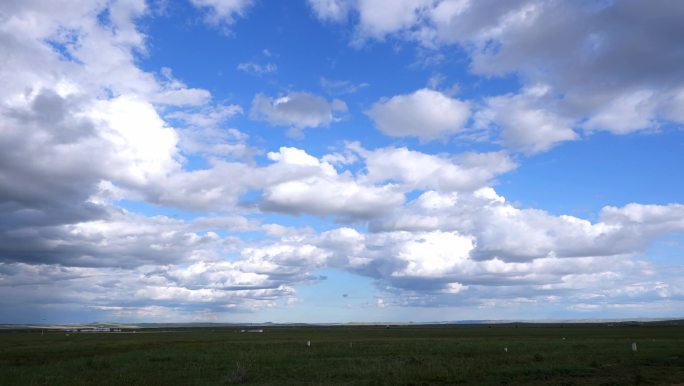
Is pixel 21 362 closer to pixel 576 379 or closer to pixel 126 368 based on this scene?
pixel 126 368

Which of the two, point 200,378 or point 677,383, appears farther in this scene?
point 200,378

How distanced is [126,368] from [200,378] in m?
8.93

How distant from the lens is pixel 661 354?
4138 centimetres

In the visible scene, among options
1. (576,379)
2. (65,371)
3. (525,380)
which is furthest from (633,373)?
(65,371)

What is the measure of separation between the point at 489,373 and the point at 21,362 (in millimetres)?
38524

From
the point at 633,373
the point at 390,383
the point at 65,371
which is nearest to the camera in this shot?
the point at 390,383

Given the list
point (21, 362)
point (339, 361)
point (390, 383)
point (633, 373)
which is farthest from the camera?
point (21, 362)

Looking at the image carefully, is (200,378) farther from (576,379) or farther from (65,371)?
(576,379)

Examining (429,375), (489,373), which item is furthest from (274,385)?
(489,373)

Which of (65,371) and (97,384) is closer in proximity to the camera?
(97,384)

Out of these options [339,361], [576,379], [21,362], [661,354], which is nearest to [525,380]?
[576,379]

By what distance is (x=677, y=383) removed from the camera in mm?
24000

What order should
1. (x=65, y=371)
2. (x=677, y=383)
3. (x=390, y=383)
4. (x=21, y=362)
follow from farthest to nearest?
(x=21, y=362), (x=65, y=371), (x=390, y=383), (x=677, y=383)

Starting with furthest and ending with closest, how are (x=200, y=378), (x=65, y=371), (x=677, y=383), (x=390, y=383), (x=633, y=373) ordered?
1. (x=65, y=371)
2. (x=200, y=378)
3. (x=633, y=373)
4. (x=390, y=383)
5. (x=677, y=383)
